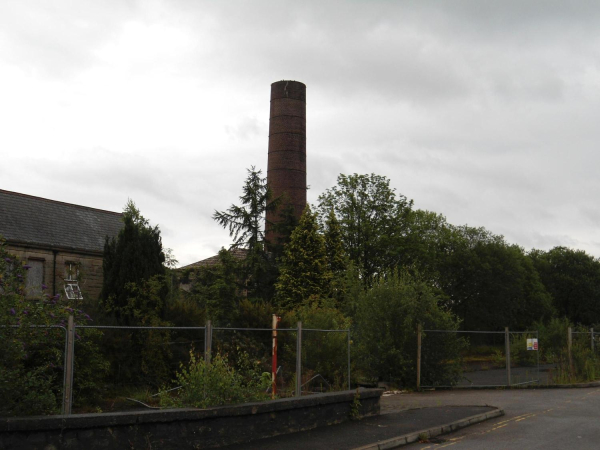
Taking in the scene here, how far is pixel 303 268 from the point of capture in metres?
39.1

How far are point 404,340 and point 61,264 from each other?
18.2m

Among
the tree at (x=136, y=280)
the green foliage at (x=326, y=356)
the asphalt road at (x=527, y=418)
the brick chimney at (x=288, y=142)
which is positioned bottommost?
the asphalt road at (x=527, y=418)

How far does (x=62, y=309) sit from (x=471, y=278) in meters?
49.0

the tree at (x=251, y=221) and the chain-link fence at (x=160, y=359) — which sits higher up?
the tree at (x=251, y=221)

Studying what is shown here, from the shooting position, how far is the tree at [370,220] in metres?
50.3

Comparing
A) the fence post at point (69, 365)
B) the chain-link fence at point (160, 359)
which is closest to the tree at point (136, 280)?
the chain-link fence at point (160, 359)

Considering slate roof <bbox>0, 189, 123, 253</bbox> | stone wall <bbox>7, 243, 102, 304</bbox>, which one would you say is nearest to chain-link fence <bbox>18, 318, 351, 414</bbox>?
stone wall <bbox>7, 243, 102, 304</bbox>

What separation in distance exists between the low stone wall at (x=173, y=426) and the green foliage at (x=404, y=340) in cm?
834

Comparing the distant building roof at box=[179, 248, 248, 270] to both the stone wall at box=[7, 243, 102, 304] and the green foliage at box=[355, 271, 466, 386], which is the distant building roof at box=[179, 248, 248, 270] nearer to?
the stone wall at box=[7, 243, 102, 304]

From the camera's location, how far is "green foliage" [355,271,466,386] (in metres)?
19.8

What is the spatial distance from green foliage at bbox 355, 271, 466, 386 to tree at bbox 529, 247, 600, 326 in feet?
189

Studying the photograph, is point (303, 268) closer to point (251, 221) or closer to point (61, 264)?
point (251, 221)

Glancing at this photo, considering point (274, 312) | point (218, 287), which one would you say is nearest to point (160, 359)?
point (274, 312)

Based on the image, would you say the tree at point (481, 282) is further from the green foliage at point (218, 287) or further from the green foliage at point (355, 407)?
the green foliage at point (355, 407)
